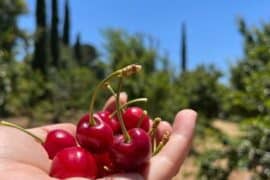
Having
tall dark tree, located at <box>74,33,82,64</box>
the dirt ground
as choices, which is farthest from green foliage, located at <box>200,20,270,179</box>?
tall dark tree, located at <box>74,33,82,64</box>

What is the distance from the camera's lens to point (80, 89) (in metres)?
19.5

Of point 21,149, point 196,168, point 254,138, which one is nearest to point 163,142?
point 21,149

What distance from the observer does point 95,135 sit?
5.08 feet

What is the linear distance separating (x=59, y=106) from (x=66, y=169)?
682 inches

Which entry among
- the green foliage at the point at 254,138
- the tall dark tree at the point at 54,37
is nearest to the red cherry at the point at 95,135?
the green foliage at the point at 254,138

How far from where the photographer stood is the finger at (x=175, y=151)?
59.4 inches

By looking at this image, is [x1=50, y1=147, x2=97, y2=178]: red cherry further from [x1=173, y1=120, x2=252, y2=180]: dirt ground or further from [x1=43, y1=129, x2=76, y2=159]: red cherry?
[x1=173, y1=120, x2=252, y2=180]: dirt ground

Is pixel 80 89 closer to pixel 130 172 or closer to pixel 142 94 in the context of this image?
pixel 142 94

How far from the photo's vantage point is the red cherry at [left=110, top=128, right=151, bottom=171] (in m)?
1.46

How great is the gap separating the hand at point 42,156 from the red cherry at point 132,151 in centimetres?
4

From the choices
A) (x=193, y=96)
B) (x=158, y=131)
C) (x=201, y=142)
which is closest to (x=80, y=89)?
(x=193, y=96)

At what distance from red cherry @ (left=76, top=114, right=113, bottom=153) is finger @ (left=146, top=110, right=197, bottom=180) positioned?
146 millimetres

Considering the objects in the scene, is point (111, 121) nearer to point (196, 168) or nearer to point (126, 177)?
point (126, 177)

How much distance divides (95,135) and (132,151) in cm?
14
